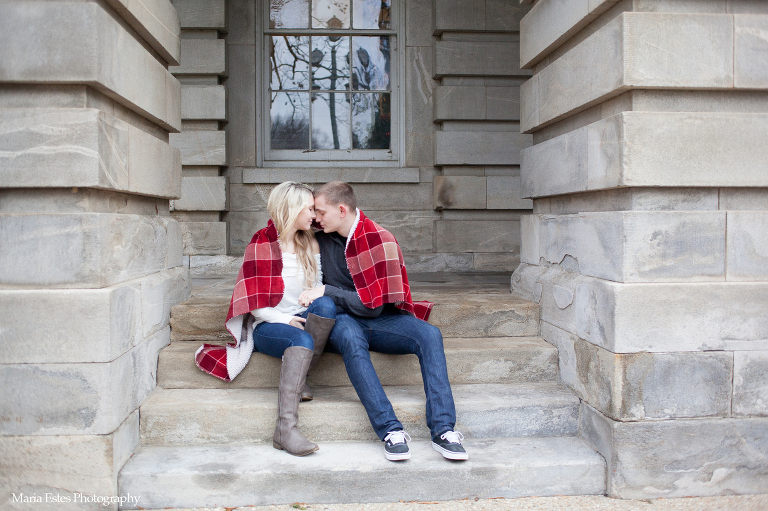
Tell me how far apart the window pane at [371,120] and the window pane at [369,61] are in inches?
5.4

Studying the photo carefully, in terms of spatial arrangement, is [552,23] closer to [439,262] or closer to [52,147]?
[52,147]

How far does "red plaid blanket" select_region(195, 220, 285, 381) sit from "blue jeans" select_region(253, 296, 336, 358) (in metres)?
0.12

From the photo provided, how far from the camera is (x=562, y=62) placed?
354 cm

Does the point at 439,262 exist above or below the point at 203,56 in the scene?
below

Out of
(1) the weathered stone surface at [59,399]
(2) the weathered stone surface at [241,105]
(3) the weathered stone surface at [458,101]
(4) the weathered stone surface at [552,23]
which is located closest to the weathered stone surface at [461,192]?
(3) the weathered stone surface at [458,101]

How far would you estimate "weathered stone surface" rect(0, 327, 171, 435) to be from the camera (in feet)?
8.94

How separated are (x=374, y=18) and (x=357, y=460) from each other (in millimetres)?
5220

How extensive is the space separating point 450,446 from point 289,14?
5343mm

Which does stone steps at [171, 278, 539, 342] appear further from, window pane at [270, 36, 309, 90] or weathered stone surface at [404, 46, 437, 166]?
window pane at [270, 36, 309, 90]

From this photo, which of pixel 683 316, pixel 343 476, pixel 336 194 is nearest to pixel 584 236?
pixel 683 316

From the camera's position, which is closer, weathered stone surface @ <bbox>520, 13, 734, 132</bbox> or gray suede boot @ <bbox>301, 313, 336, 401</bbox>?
weathered stone surface @ <bbox>520, 13, 734, 132</bbox>

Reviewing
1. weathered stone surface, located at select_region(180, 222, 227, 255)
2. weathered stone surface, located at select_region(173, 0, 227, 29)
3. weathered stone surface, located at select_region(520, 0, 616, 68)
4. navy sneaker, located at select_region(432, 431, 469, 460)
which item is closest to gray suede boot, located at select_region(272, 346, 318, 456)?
navy sneaker, located at select_region(432, 431, 469, 460)

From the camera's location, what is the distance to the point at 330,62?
6.72m

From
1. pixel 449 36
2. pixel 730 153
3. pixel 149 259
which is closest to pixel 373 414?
pixel 149 259
